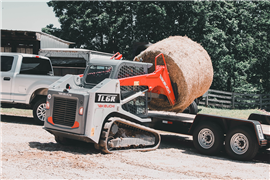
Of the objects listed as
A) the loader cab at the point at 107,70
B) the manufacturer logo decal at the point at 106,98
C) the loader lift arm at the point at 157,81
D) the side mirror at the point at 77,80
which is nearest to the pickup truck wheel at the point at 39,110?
the side mirror at the point at 77,80

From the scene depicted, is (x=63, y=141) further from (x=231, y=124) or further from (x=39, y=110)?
(x=231, y=124)

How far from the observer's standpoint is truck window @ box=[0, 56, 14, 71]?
11.4 metres

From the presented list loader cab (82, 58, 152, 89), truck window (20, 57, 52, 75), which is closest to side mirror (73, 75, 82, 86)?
loader cab (82, 58, 152, 89)

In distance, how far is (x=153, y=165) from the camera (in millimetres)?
6430

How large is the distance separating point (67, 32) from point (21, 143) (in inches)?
864

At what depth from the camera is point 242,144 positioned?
7.54 metres

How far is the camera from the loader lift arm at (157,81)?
8008 millimetres

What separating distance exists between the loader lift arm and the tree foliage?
576 inches

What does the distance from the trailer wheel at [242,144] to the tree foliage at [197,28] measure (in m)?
16.2

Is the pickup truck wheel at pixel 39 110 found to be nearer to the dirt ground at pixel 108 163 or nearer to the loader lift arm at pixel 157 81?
the dirt ground at pixel 108 163

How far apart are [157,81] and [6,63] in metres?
6.06

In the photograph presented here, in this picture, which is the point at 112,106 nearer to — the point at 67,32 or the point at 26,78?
the point at 26,78

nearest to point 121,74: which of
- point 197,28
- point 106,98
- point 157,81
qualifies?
point 106,98

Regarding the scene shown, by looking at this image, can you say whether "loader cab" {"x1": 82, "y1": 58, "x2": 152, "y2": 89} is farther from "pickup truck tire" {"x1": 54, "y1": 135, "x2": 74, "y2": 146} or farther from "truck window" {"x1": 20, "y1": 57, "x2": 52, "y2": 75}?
"truck window" {"x1": 20, "y1": 57, "x2": 52, "y2": 75}
